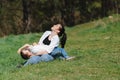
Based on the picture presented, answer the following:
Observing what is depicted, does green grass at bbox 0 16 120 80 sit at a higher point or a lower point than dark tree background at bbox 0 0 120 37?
higher

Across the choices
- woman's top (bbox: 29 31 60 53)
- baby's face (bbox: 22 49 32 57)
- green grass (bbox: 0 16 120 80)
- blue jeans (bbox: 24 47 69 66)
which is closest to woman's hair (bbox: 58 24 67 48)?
woman's top (bbox: 29 31 60 53)

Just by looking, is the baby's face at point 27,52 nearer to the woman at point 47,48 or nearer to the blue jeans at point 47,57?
the woman at point 47,48

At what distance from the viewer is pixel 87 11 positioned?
40.3 meters

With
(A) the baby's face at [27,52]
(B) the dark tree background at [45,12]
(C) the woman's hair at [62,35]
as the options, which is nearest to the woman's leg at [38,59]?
(A) the baby's face at [27,52]

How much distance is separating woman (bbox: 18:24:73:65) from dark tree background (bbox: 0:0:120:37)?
22670 millimetres

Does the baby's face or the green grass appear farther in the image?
the baby's face

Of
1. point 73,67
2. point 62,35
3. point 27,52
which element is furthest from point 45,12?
point 73,67

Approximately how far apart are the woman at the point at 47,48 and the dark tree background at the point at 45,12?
22.7 meters

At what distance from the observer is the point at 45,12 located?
39000mm

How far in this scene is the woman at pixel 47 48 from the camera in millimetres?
11531

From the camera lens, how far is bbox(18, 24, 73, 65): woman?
11531 millimetres

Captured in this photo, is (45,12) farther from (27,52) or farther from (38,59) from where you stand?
(38,59)

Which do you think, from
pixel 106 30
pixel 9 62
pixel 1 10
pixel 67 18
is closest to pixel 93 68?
pixel 9 62

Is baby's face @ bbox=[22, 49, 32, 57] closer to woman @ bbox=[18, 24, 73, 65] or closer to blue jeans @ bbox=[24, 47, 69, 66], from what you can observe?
woman @ bbox=[18, 24, 73, 65]
